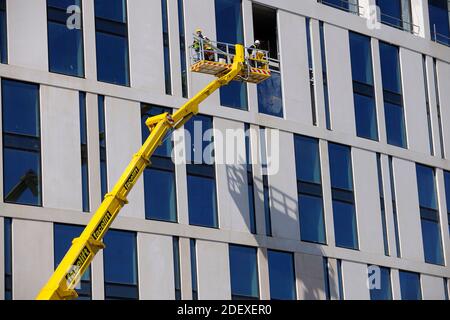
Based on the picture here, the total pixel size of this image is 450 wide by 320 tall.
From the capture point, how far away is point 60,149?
51375mm

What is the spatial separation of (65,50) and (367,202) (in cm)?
1764

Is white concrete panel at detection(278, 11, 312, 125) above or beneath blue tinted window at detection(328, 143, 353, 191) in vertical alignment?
above

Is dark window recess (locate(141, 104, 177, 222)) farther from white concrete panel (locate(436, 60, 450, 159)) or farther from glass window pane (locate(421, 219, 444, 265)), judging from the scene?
white concrete panel (locate(436, 60, 450, 159))

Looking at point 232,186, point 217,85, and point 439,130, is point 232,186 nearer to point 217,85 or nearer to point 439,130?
point 217,85

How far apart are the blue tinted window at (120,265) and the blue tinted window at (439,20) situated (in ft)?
82.9

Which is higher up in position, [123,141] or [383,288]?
[123,141]

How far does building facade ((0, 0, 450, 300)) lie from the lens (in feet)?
Answer: 167

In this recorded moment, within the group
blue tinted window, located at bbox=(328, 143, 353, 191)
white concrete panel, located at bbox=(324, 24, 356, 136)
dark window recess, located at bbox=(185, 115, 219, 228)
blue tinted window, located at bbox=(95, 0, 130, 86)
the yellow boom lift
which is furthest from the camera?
white concrete panel, located at bbox=(324, 24, 356, 136)

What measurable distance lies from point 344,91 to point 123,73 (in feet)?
43.4

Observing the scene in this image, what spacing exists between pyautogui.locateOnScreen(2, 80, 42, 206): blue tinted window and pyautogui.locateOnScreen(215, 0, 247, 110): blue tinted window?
32.8 feet

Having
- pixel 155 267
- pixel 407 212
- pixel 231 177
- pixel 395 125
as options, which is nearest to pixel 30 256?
pixel 155 267

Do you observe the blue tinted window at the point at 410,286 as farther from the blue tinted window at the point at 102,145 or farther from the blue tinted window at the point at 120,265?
the blue tinted window at the point at 102,145

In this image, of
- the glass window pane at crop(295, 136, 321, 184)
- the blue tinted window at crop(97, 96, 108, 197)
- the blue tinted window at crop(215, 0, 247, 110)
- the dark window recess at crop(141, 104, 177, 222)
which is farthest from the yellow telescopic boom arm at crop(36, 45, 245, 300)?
the glass window pane at crop(295, 136, 321, 184)

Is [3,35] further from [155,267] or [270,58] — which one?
[270,58]
